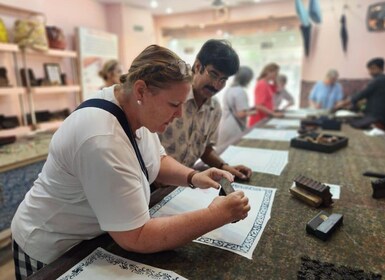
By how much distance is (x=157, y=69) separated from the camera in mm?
642

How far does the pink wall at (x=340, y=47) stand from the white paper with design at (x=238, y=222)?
4369 mm

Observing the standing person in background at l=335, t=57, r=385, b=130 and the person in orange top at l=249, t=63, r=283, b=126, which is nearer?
the standing person in background at l=335, t=57, r=385, b=130

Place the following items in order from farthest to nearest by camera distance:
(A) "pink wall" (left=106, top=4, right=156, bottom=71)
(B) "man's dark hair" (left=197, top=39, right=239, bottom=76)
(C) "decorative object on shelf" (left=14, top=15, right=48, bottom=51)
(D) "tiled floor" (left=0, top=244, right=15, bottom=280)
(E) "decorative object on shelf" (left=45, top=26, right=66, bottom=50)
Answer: (A) "pink wall" (left=106, top=4, right=156, bottom=71) → (E) "decorative object on shelf" (left=45, top=26, right=66, bottom=50) → (C) "decorative object on shelf" (left=14, top=15, right=48, bottom=51) → (D) "tiled floor" (left=0, top=244, right=15, bottom=280) → (B) "man's dark hair" (left=197, top=39, right=239, bottom=76)

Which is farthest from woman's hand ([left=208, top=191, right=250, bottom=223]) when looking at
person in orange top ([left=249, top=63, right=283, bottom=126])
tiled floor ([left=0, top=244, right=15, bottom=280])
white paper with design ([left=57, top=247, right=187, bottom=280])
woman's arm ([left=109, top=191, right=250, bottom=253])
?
person in orange top ([left=249, top=63, right=283, bottom=126])

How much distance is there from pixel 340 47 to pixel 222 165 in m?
4.32

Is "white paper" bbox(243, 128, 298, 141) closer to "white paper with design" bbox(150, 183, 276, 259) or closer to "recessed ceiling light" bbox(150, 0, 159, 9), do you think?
"white paper with design" bbox(150, 183, 276, 259)

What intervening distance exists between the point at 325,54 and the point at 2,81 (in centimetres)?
469

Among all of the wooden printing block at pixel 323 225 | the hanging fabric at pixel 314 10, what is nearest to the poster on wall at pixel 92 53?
the hanging fabric at pixel 314 10

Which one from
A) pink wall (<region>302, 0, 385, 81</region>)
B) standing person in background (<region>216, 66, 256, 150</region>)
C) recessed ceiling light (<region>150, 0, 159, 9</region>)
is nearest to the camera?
standing person in background (<region>216, 66, 256, 150</region>)

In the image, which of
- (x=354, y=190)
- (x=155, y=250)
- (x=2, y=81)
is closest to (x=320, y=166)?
(x=354, y=190)

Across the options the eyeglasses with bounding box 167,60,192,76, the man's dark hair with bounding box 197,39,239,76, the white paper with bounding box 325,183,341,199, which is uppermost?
the man's dark hair with bounding box 197,39,239,76

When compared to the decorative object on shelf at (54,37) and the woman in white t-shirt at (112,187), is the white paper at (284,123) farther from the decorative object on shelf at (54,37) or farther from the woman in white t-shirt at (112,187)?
the decorative object on shelf at (54,37)

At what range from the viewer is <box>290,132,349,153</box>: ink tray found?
5.24ft

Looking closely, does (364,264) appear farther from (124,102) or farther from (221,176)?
(124,102)
